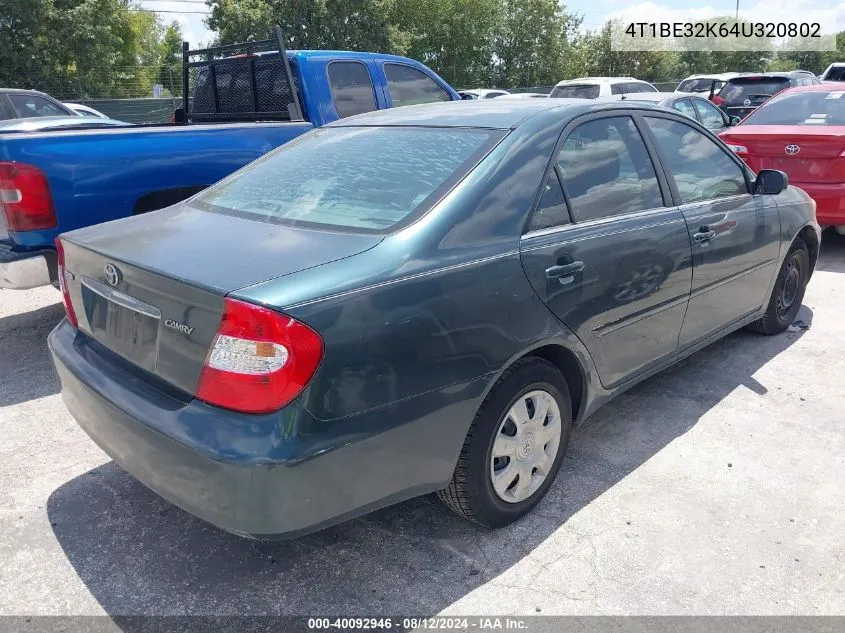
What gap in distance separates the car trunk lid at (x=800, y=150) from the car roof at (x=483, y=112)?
3.92 m

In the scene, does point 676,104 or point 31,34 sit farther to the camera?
point 31,34

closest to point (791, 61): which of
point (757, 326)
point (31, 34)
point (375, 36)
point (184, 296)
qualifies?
point (375, 36)

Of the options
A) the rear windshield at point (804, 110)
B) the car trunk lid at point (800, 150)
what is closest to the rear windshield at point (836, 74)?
the rear windshield at point (804, 110)

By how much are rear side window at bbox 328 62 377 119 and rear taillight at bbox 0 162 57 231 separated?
2.48 metres

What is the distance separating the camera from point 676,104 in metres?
9.84

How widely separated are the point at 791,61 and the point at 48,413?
68158mm

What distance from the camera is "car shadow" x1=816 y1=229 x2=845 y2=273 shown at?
268 inches

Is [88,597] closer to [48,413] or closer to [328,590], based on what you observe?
[328,590]

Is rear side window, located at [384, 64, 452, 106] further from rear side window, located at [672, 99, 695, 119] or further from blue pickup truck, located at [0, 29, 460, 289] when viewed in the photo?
rear side window, located at [672, 99, 695, 119]

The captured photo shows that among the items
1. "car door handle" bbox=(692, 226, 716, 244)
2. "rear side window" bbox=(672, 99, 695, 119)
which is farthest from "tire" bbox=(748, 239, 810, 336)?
"rear side window" bbox=(672, 99, 695, 119)

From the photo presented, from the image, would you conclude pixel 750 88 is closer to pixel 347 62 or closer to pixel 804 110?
pixel 804 110

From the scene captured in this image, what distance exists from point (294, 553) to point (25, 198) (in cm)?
277

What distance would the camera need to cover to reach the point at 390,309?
219 cm

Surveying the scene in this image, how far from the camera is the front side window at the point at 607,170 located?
298 centimetres
